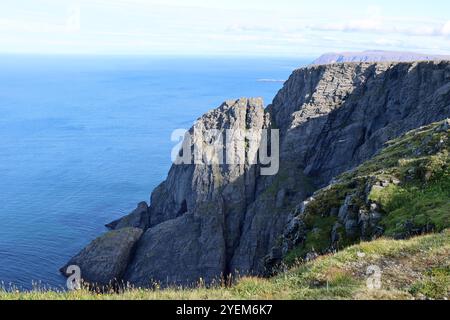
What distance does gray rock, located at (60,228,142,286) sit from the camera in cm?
9019

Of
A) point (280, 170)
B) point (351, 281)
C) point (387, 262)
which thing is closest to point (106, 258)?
point (280, 170)

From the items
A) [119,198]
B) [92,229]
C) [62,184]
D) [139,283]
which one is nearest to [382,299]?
[139,283]

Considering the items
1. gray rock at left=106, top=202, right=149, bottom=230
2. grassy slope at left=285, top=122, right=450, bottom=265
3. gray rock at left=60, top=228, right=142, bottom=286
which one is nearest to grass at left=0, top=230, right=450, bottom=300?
grassy slope at left=285, top=122, right=450, bottom=265

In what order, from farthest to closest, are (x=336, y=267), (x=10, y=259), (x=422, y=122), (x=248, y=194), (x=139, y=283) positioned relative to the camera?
(x=248, y=194) → (x=10, y=259) → (x=139, y=283) → (x=422, y=122) → (x=336, y=267)

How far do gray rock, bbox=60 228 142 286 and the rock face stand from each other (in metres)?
2.31

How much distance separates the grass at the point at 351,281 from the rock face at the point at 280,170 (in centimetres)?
6366

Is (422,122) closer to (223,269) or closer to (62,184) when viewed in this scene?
(223,269)

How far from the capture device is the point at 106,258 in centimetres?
9262

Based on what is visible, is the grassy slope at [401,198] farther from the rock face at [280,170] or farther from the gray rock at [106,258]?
the gray rock at [106,258]

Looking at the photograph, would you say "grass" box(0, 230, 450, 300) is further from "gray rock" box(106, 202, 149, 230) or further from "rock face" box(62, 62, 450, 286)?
"gray rock" box(106, 202, 149, 230)

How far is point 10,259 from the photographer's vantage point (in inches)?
3807

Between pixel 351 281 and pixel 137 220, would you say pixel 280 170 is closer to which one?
pixel 137 220

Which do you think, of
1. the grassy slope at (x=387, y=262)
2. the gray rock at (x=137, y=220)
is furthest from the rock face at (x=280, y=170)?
the grassy slope at (x=387, y=262)
